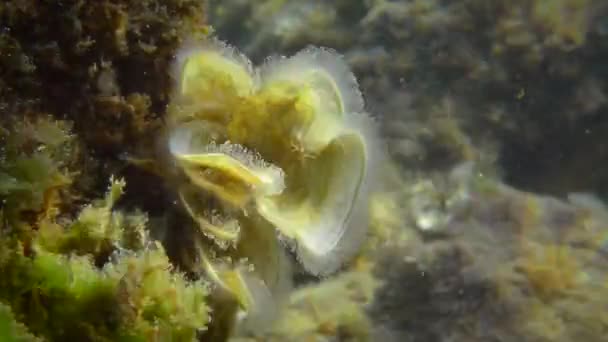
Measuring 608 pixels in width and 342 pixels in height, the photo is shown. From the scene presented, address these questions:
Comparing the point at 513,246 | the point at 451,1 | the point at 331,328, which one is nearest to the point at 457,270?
the point at 513,246

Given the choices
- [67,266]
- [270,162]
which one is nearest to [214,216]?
[270,162]

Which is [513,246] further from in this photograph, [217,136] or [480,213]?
[217,136]

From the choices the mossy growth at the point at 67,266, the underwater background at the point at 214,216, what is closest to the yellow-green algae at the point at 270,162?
the underwater background at the point at 214,216

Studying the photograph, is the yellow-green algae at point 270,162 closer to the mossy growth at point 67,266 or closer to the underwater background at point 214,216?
the underwater background at point 214,216

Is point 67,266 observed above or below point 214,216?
below

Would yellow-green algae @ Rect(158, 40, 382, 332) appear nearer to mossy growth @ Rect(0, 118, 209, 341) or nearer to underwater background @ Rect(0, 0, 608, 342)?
underwater background @ Rect(0, 0, 608, 342)

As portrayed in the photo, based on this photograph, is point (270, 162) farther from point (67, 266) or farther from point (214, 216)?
point (67, 266)

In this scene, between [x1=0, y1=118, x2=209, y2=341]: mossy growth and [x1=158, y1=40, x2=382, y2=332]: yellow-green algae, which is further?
[x1=158, y1=40, x2=382, y2=332]: yellow-green algae

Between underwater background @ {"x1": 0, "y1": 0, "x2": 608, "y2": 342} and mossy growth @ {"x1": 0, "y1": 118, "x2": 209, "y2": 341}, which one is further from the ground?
underwater background @ {"x1": 0, "y1": 0, "x2": 608, "y2": 342}

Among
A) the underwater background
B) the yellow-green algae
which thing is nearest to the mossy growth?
the underwater background
